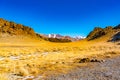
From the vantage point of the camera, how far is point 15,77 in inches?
671

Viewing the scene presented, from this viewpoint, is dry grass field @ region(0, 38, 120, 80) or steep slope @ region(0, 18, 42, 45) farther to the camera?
steep slope @ region(0, 18, 42, 45)

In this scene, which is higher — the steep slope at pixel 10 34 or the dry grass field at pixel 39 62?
the steep slope at pixel 10 34

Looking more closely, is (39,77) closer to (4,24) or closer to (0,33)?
(0,33)

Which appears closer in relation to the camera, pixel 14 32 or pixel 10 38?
pixel 10 38

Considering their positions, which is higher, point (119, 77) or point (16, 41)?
point (16, 41)

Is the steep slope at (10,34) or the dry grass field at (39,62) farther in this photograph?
the steep slope at (10,34)

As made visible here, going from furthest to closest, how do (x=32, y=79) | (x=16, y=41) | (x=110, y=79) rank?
(x=16, y=41), (x=32, y=79), (x=110, y=79)

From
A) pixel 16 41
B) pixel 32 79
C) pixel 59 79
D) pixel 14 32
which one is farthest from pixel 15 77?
pixel 14 32

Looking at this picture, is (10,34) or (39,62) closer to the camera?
(39,62)

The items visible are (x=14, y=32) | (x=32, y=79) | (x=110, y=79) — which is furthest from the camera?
(x=14, y=32)

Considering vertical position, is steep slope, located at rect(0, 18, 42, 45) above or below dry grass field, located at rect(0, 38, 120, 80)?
above

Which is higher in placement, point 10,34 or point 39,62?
point 10,34

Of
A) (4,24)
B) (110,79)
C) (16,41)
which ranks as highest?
(4,24)

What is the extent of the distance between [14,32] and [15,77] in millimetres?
175396
